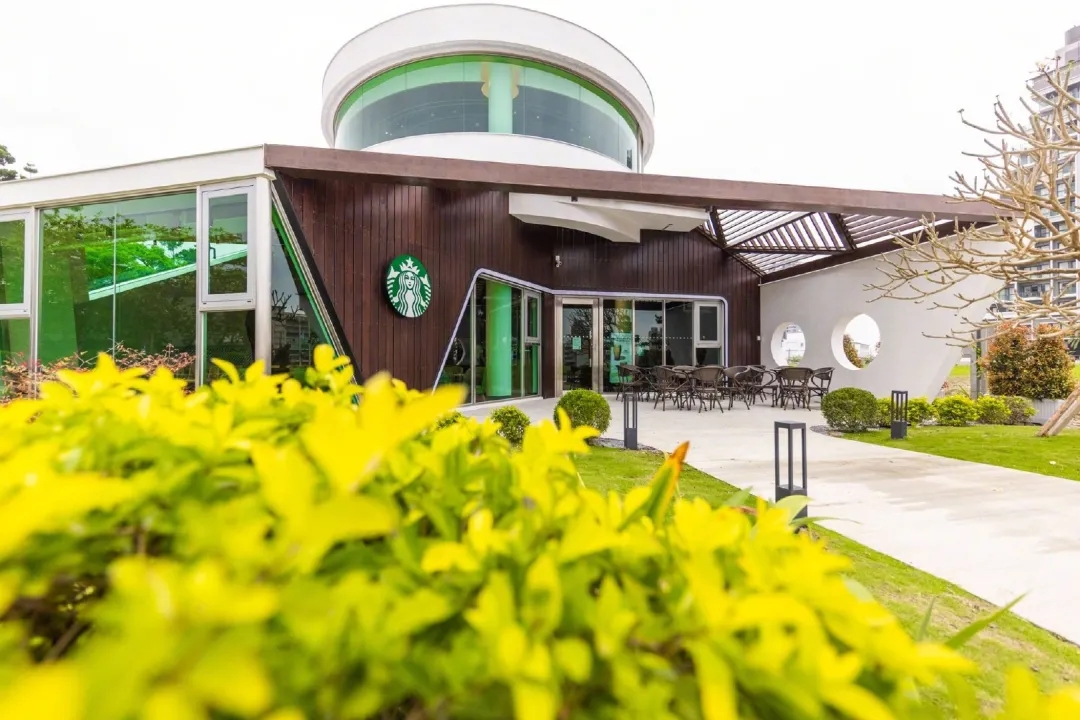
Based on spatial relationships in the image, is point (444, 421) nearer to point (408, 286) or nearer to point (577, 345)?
point (408, 286)

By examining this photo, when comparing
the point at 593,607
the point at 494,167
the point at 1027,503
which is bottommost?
the point at 1027,503

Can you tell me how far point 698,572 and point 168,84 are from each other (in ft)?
96.8

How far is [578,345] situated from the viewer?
1372 centimetres

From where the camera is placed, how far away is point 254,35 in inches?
756

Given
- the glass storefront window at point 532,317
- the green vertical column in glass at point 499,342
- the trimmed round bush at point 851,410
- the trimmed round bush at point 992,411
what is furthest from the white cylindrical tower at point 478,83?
the trimmed round bush at point 992,411

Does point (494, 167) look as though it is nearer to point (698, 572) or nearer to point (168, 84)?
point (698, 572)

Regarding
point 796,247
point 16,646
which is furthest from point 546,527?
point 796,247

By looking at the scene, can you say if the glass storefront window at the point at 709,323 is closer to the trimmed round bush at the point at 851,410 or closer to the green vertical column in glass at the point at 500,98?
the trimmed round bush at the point at 851,410

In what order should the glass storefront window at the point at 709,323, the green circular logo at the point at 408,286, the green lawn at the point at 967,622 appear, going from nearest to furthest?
the green lawn at the point at 967,622 < the green circular logo at the point at 408,286 < the glass storefront window at the point at 709,323

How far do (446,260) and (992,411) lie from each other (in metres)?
10.3

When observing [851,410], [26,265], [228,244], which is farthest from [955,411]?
[26,265]

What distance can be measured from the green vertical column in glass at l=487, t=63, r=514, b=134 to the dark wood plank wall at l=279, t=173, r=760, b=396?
1475 mm

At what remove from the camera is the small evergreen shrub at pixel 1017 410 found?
9320 mm

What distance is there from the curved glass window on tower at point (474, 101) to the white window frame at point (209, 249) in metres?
5.87
